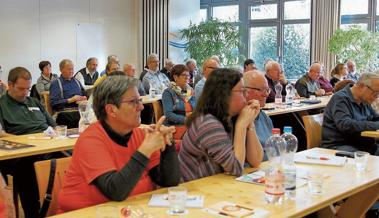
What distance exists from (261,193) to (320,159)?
911mm

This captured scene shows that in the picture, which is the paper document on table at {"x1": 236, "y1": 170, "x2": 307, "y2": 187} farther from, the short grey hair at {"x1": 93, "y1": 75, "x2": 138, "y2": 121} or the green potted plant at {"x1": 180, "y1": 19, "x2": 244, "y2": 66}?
the green potted plant at {"x1": 180, "y1": 19, "x2": 244, "y2": 66}

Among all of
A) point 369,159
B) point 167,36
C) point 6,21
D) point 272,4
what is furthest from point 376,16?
point 369,159

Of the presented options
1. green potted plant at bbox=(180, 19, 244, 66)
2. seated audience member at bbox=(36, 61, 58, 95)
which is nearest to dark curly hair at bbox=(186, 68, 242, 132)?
seated audience member at bbox=(36, 61, 58, 95)

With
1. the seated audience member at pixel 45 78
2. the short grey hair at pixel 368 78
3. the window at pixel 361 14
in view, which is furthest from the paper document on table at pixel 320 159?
the window at pixel 361 14

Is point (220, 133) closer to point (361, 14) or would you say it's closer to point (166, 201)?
point (166, 201)

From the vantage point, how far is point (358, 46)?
34.4ft

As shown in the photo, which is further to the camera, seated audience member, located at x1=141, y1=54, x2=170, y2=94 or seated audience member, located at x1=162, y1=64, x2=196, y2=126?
seated audience member, located at x1=141, y1=54, x2=170, y2=94

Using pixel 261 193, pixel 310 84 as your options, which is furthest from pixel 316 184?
pixel 310 84

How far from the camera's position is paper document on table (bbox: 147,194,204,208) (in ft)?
6.90

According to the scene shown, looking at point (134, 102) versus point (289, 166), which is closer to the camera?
point (134, 102)

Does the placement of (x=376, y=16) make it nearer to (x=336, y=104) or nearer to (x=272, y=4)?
(x=272, y=4)

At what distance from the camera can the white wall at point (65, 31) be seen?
9.84 metres

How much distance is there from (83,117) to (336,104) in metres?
2.36

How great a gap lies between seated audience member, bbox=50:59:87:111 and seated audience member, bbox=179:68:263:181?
4339 millimetres
